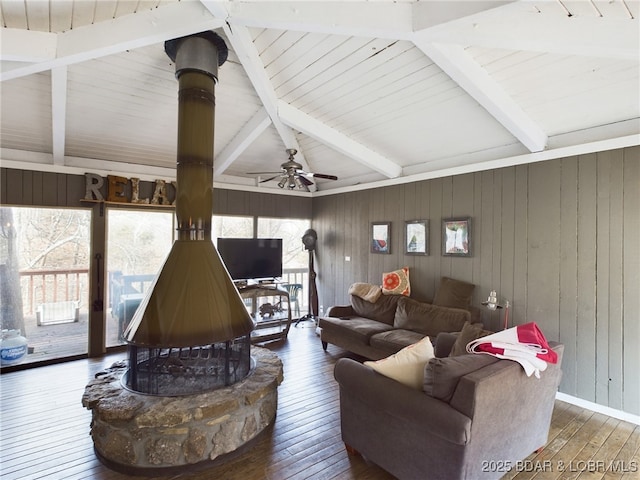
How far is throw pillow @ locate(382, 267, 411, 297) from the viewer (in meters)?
4.85

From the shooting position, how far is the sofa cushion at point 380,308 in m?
4.73

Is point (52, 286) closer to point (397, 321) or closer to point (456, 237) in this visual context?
→ point (397, 321)

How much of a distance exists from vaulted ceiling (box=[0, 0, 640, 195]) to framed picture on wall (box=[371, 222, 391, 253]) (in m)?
0.83

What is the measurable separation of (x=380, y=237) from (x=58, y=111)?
4.40 metres

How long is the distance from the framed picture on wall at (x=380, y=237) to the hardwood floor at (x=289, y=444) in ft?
7.86

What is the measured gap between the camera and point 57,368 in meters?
4.15

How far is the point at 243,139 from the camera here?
4539 mm

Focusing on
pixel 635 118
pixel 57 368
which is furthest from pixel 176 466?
pixel 635 118

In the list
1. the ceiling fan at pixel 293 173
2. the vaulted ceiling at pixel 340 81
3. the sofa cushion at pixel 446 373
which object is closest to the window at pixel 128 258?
the vaulted ceiling at pixel 340 81

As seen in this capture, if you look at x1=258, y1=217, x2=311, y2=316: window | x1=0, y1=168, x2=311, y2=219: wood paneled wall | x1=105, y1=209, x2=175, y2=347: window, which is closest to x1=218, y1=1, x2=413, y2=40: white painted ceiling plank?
x1=0, y1=168, x2=311, y2=219: wood paneled wall

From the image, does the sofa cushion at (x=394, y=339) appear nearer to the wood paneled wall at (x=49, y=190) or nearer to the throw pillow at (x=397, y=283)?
the throw pillow at (x=397, y=283)

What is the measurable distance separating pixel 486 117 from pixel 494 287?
1.97m

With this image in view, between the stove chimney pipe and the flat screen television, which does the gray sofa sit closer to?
the stove chimney pipe

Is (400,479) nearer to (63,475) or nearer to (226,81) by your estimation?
(63,475)
